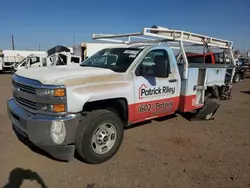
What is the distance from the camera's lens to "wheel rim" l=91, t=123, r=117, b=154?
3849 millimetres

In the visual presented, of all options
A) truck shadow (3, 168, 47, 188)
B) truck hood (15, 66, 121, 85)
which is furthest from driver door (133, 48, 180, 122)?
truck shadow (3, 168, 47, 188)

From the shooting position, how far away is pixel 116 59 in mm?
4746

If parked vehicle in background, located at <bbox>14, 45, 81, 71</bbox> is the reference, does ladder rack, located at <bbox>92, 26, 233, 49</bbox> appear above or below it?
above

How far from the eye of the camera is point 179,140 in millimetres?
5090

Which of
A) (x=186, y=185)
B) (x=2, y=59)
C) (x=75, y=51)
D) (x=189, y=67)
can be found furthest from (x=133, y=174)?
(x=2, y=59)

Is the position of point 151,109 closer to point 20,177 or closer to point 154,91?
point 154,91

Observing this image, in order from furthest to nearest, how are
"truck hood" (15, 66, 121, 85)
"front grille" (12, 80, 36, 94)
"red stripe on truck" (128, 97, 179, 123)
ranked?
"red stripe on truck" (128, 97, 179, 123) < "front grille" (12, 80, 36, 94) < "truck hood" (15, 66, 121, 85)

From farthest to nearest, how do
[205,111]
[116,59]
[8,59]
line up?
[8,59] < [205,111] < [116,59]

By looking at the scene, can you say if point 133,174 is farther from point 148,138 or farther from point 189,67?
point 189,67

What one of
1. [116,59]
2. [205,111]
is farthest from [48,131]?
[205,111]

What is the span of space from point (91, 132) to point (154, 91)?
1607 millimetres

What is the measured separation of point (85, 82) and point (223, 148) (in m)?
3.00

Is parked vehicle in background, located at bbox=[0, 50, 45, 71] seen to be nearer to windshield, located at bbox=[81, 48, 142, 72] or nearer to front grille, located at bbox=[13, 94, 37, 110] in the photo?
windshield, located at bbox=[81, 48, 142, 72]

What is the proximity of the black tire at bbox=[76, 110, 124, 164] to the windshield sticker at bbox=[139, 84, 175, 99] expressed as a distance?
70 cm
